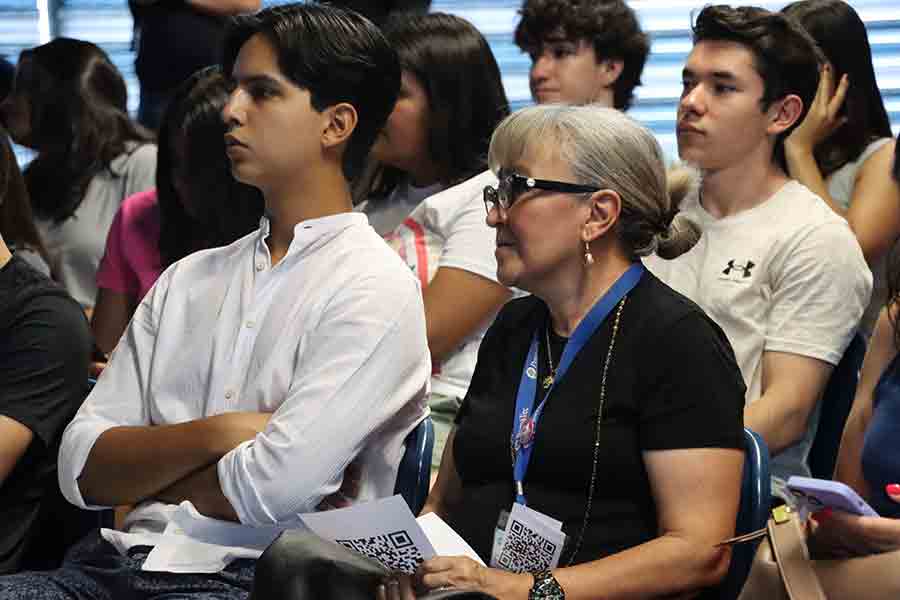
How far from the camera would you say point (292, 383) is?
284cm

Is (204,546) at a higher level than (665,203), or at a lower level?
lower

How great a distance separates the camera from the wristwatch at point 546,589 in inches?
97.7

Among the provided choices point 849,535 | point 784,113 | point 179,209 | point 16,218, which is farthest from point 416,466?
point 179,209

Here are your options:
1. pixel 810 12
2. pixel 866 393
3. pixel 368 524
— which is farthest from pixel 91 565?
pixel 810 12

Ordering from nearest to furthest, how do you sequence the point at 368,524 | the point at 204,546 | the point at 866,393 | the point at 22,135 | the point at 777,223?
the point at 368,524, the point at 204,546, the point at 866,393, the point at 777,223, the point at 22,135

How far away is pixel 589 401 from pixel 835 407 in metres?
1.11

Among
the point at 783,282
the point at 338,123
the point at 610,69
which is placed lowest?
the point at 783,282

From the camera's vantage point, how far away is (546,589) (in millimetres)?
2488

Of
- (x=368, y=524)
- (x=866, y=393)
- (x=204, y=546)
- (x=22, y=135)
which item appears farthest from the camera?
(x=22, y=135)

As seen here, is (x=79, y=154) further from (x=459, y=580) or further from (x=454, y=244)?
(x=459, y=580)

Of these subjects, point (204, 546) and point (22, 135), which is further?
point (22, 135)

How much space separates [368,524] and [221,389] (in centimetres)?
59

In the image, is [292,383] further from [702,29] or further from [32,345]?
[702,29]

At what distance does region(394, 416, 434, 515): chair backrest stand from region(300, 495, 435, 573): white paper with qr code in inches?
15.5
